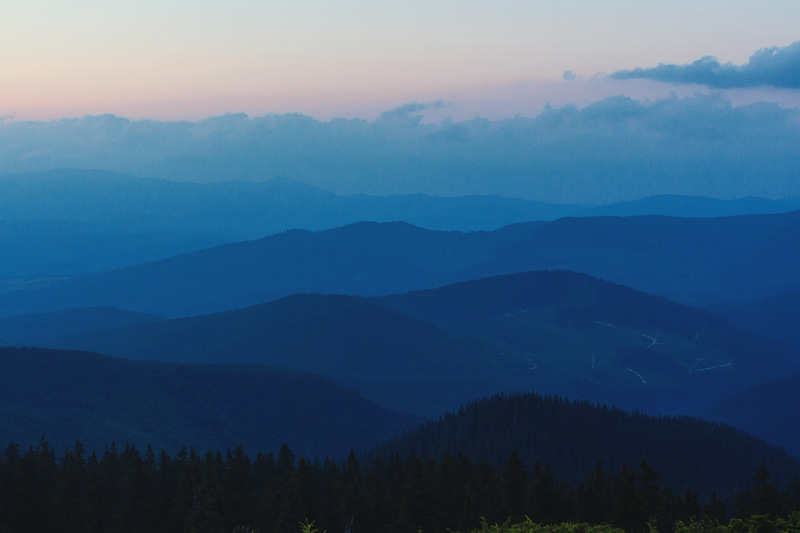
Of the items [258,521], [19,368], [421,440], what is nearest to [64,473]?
[258,521]

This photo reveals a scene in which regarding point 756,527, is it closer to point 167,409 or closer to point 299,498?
point 299,498

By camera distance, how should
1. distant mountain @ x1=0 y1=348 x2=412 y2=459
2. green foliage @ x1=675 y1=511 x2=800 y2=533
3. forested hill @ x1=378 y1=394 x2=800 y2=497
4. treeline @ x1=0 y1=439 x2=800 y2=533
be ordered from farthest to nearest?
distant mountain @ x1=0 y1=348 x2=412 y2=459 < forested hill @ x1=378 y1=394 x2=800 y2=497 < treeline @ x1=0 y1=439 x2=800 y2=533 < green foliage @ x1=675 y1=511 x2=800 y2=533

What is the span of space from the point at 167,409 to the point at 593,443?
87614 mm

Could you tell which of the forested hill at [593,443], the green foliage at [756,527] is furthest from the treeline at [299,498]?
the forested hill at [593,443]

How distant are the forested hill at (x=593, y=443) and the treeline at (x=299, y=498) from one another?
47926 millimetres

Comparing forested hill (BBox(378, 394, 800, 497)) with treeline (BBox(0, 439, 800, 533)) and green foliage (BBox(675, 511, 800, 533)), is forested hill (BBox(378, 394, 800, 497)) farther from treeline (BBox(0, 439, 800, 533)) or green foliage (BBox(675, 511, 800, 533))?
green foliage (BBox(675, 511, 800, 533))

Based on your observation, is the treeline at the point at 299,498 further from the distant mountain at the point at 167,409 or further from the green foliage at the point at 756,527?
→ the distant mountain at the point at 167,409

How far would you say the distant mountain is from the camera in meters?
162

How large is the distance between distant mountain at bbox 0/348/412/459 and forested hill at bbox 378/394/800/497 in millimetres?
39440

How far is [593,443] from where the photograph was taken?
136000 mm

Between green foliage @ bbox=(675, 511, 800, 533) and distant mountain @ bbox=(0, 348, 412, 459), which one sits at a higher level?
green foliage @ bbox=(675, 511, 800, 533)

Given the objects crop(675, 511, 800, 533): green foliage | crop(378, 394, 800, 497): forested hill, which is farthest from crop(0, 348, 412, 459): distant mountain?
crop(675, 511, 800, 533): green foliage

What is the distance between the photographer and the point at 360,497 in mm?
74688

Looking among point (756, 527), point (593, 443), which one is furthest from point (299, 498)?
point (593, 443)
